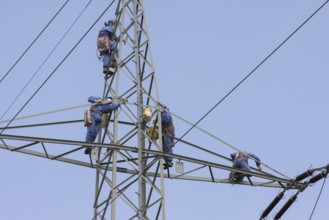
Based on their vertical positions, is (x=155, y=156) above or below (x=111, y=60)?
below

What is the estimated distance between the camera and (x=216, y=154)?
63.2 feet

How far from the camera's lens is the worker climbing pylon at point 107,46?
1931 centimetres

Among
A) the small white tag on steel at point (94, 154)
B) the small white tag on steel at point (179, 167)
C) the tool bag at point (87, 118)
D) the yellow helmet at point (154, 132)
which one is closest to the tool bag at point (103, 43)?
the tool bag at point (87, 118)

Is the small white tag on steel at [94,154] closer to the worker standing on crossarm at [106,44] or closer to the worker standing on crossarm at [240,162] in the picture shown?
the worker standing on crossarm at [106,44]

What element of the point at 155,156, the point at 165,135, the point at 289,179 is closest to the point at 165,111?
the point at 165,135

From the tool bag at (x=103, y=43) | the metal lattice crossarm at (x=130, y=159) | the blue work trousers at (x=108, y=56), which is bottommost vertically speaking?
the metal lattice crossarm at (x=130, y=159)

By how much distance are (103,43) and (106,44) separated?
0.12 m

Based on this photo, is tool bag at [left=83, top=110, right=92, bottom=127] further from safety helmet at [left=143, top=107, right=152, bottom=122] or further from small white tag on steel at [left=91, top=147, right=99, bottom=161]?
safety helmet at [left=143, top=107, right=152, bottom=122]

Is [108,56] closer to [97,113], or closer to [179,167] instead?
[97,113]

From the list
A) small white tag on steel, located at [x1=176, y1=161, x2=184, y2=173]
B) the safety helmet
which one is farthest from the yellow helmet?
small white tag on steel, located at [x1=176, y1=161, x2=184, y2=173]

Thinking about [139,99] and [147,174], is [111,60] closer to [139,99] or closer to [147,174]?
[139,99]

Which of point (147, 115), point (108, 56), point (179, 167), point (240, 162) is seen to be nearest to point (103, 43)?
point (108, 56)

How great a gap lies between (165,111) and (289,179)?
3.91m

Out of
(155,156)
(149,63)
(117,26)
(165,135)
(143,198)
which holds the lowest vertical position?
(143,198)
